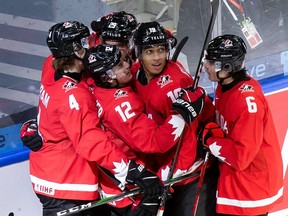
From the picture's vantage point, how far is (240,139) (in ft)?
8.17

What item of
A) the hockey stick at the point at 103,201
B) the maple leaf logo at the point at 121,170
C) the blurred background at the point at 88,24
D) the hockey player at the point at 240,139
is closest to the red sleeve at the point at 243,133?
the hockey player at the point at 240,139

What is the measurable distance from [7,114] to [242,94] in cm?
113

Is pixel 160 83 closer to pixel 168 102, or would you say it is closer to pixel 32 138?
pixel 168 102

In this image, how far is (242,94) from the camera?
253cm

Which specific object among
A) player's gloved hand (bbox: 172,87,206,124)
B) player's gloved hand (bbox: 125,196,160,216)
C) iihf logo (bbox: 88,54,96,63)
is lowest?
player's gloved hand (bbox: 125,196,160,216)

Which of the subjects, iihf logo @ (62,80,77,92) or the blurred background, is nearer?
iihf logo @ (62,80,77,92)

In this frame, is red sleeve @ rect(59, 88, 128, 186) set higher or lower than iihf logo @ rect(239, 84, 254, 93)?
lower

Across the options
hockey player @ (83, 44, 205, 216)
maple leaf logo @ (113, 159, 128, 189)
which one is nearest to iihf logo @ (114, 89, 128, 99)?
hockey player @ (83, 44, 205, 216)

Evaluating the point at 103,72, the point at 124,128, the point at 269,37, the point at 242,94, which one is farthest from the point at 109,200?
the point at 269,37

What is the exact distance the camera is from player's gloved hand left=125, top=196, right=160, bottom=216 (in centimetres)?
257

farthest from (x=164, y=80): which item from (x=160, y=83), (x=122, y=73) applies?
(x=122, y=73)

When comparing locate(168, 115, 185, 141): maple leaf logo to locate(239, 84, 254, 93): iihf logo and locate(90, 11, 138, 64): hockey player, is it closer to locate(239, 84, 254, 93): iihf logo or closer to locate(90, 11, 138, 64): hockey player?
locate(239, 84, 254, 93): iihf logo

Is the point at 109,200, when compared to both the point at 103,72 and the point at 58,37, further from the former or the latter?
the point at 58,37

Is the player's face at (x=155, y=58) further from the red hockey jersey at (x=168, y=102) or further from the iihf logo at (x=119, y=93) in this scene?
the iihf logo at (x=119, y=93)
